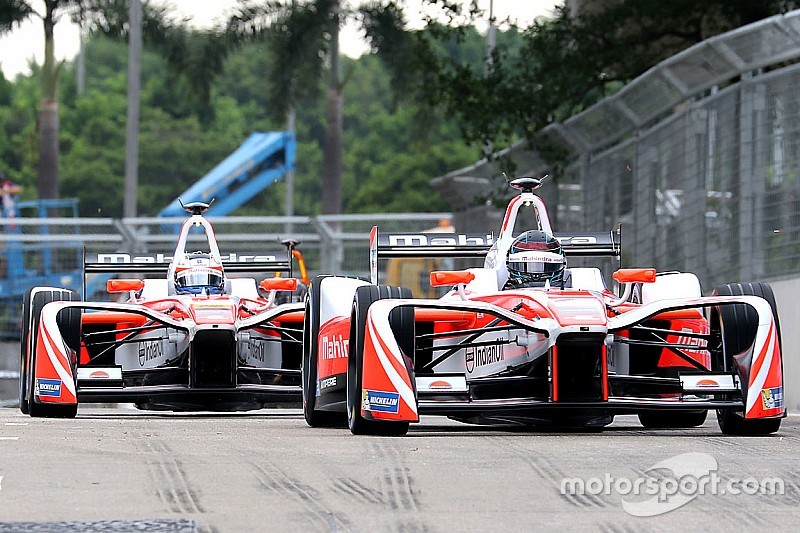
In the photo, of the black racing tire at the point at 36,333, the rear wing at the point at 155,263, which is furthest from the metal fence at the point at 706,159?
the black racing tire at the point at 36,333

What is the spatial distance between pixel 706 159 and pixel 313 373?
7.41 m

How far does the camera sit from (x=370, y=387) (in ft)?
34.0

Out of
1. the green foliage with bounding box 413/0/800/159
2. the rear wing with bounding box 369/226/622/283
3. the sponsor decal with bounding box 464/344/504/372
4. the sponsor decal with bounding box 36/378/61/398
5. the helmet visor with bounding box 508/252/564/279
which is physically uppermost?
the green foliage with bounding box 413/0/800/159

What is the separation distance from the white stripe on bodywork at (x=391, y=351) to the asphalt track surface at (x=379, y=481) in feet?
0.88

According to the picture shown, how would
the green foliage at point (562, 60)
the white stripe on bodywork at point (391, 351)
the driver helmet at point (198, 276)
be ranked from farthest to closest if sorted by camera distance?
the green foliage at point (562, 60), the driver helmet at point (198, 276), the white stripe on bodywork at point (391, 351)

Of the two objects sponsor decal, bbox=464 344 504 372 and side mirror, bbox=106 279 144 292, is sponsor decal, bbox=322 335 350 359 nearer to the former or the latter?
sponsor decal, bbox=464 344 504 372

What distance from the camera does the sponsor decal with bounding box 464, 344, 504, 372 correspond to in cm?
1102

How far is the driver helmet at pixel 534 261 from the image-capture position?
11.9 metres

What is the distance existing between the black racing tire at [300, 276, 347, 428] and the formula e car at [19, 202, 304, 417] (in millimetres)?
1557

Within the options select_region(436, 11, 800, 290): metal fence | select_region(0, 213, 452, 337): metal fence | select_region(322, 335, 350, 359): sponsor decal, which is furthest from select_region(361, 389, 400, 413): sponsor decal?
select_region(0, 213, 452, 337): metal fence

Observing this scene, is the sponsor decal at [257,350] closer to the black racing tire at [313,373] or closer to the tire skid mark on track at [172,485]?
the black racing tire at [313,373]

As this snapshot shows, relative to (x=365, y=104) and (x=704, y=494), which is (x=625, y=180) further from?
(x=365, y=104)

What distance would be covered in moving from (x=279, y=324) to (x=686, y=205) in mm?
5847

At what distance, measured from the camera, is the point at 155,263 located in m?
17.0
